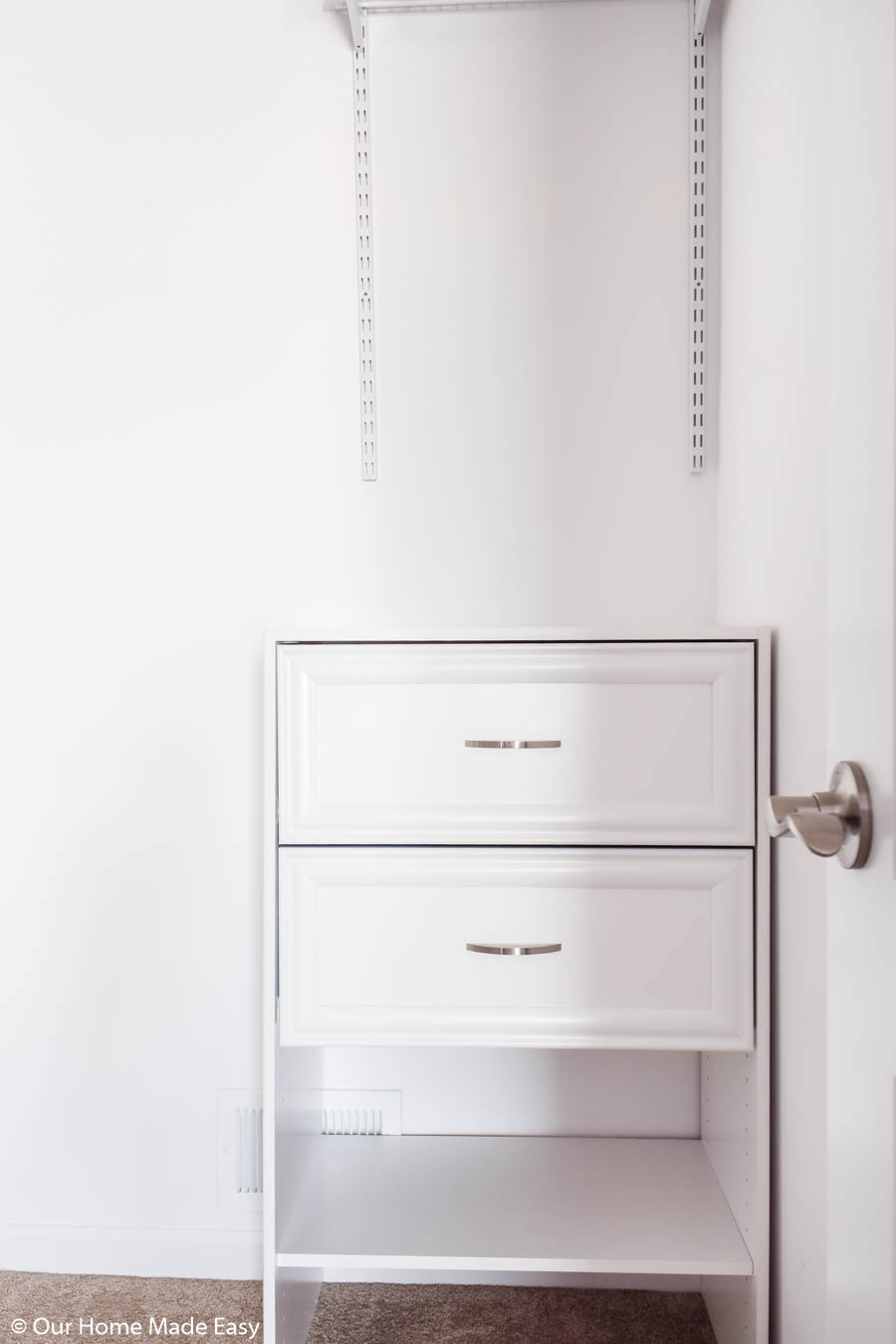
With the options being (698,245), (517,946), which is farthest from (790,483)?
(517,946)

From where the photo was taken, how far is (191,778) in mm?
1497

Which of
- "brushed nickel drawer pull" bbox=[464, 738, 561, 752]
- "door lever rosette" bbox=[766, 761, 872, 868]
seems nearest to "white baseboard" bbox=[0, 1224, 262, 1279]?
"brushed nickel drawer pull" bbox=[464, 738, 561, 752]

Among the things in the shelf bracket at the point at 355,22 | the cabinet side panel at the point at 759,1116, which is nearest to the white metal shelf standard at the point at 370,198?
the shelf bracket at the point at 355,22

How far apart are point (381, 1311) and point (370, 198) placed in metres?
1.75

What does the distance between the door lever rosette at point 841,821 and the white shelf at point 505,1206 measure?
0.89 m

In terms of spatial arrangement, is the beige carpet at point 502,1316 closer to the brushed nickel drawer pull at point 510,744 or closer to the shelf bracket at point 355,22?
the brushed nickel drawer pull at point 510,744

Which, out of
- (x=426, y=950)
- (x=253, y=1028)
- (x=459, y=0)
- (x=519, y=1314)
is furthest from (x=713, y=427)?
(x=519, y=1314)

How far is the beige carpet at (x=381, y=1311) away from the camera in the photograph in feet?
4.35

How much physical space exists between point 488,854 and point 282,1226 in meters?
0.57

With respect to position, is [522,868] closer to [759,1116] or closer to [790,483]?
[759,1116]

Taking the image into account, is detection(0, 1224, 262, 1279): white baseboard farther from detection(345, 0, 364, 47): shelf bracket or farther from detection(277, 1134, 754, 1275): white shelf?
detection(345, 0, 364, 47): shelf bracket

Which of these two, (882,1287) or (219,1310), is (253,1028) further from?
(882,1287)

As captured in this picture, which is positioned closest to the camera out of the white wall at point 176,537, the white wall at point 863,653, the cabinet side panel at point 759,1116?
the white wall at point 863,653

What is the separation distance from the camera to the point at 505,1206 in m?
1.26
